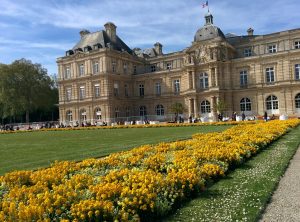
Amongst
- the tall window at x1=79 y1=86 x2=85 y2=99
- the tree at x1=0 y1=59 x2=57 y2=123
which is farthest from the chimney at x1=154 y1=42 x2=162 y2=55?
the tree at x1=0 y1=59 x2=57 y2=123

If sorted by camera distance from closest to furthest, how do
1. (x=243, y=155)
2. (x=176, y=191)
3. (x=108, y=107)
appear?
(x=176, y=191), (x=243, y=155), (x=108, y=107)

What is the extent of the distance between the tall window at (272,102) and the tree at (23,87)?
147 ft

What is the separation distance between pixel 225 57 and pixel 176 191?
1968 inches

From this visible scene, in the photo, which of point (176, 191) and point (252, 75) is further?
point (252, 75)

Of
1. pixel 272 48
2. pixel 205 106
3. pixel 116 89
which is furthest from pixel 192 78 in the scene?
pixel 116 89

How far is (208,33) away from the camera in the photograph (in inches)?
2314

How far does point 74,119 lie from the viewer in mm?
64062

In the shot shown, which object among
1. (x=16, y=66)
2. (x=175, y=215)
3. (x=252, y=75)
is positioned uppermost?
(x=16, y=66)

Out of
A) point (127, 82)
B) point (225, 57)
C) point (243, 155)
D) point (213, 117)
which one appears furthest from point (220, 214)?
point (127, 82)

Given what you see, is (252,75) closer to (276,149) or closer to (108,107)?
(108,107)

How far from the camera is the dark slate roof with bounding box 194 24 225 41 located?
5800 centimetres

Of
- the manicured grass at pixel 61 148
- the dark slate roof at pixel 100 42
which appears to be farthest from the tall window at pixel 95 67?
the manicured grass at pixel 61 148

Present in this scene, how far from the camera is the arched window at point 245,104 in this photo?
53.2 metres

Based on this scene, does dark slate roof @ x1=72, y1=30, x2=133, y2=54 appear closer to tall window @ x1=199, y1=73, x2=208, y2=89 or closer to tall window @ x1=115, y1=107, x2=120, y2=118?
tall window @ x1=115, y1=107, x2=120, y2=118
